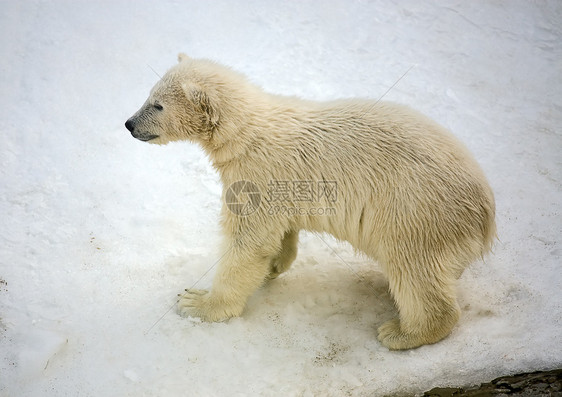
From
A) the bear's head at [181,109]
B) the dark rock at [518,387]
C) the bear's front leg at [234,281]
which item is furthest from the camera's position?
the bear's front leg at [234,281]

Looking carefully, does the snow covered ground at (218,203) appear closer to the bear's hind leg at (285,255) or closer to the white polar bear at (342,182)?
the bear's hind leg at (285,255)

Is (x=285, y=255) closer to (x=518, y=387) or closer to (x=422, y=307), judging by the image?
(x=422, y=307)

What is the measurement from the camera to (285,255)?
5.87 m

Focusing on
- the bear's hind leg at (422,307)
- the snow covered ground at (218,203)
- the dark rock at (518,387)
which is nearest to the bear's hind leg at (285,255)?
the snow covered ground at (218,203)

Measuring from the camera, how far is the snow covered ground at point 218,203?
16.2ft

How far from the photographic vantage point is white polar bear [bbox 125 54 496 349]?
4.72m

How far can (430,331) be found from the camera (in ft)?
16.2

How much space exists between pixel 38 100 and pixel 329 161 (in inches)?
190

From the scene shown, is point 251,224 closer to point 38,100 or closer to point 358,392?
point 358,392

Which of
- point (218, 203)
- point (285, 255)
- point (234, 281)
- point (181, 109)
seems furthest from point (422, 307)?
point (218, 203)

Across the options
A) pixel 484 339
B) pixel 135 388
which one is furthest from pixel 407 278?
pixel 135 388

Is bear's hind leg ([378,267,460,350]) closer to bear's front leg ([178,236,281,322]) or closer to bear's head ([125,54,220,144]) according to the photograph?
bear's front leg ([178,236,281,322])

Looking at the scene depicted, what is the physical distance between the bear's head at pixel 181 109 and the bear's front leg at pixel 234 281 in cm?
110

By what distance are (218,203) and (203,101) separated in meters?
2.26
